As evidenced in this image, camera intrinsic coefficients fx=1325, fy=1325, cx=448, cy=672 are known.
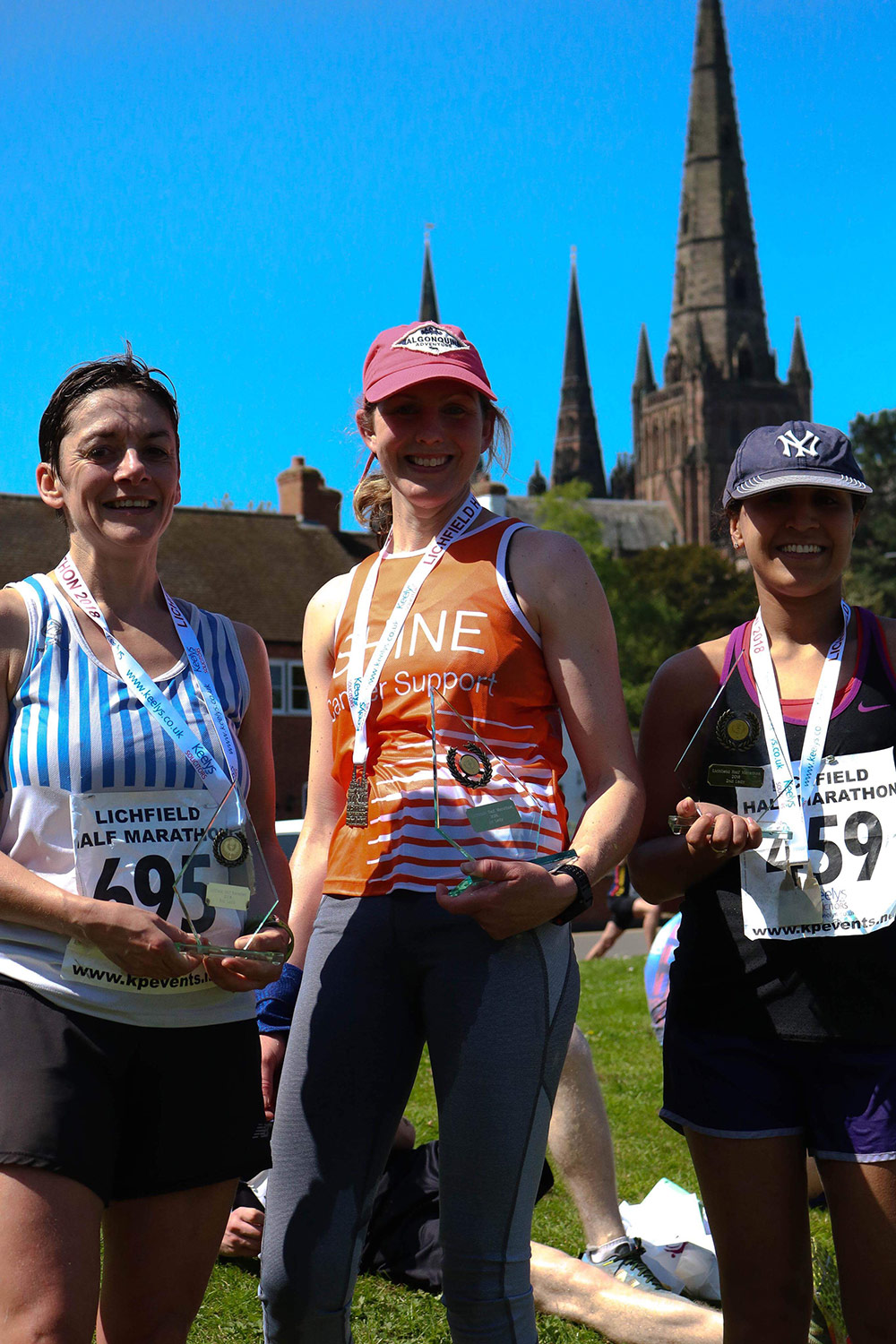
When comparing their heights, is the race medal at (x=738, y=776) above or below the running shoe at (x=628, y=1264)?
above

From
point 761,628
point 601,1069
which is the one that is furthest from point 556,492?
point 761,628

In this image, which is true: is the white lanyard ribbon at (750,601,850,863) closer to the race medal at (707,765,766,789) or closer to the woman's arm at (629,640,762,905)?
the race medal at (707,765,766,789)

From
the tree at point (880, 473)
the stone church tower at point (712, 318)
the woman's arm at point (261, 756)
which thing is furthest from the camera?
the stone church tower at point (712, 318)

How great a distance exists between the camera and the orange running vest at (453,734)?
8.49ft

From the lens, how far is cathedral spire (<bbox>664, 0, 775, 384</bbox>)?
121500 mm

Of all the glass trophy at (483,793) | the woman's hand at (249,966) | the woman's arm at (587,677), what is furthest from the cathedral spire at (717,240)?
the woman's hand at (249,966)

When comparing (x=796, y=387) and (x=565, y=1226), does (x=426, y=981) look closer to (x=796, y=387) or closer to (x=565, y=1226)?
(x=565, y=1226)

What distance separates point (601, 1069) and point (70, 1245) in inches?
245

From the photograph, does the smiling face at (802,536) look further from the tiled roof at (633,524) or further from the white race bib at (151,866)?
the tiled roof at (633,524)

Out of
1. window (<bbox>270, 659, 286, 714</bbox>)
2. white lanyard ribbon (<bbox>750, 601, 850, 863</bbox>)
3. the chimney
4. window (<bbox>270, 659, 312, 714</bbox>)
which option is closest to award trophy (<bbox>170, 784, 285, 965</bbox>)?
white lanyard ribbon (<bbox>750, 601, 850, 863</bbox>)

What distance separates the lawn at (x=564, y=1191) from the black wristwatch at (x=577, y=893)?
216 cm

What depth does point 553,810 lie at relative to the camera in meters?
2.65

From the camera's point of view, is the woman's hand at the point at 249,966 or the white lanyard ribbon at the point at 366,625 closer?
the woman's hand at the point at 249,966

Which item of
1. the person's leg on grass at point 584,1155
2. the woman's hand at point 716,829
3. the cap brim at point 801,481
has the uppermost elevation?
the cap brim at point 801,481
